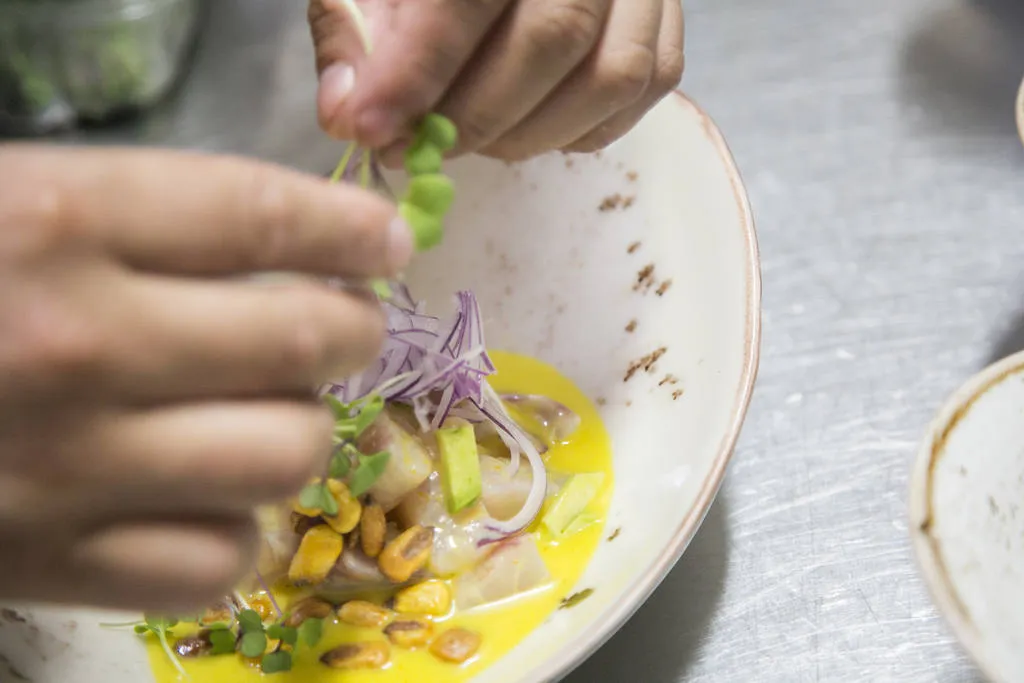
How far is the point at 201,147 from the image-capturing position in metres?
A: 1.50

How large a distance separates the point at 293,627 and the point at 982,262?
96cm

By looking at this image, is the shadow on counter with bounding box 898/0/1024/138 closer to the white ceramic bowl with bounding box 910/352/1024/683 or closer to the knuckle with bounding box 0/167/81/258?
the white ceramic bowl with bounding box 910/352/1024/683

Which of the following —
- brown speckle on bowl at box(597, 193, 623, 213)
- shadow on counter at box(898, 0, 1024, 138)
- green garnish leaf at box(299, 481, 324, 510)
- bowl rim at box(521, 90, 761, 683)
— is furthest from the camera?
shadow on counter at box(898, 0, 1024, 138)

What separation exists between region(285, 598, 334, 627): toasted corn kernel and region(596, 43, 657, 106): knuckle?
561 mm

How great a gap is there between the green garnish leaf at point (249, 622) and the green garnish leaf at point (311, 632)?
4cm

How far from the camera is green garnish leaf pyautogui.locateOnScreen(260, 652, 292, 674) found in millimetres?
834

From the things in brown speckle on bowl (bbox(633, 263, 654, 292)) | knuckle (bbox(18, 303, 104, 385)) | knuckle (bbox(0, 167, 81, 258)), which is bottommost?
brown speckle on bowl (bbox(633, 263, 654, 292))

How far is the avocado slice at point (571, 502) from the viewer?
3.03 feet

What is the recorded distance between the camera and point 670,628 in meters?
0.87

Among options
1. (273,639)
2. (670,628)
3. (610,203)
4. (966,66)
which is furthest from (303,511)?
(966,66)

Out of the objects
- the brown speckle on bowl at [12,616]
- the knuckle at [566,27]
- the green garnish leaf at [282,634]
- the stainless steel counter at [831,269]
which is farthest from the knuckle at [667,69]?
the brown speckle on bowl at [12,616]

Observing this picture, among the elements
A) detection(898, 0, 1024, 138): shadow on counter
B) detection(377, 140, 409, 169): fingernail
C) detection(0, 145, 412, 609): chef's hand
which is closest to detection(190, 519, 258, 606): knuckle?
detection(0, 145, 412, 609): chef's hand

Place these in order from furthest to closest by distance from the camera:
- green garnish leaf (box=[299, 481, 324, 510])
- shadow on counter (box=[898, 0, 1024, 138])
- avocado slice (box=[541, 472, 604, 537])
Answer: shadow on counter (box=[898, 0, 1024, 138]), avocado slice (box=[541, 472, 604, 537]), green garnish leaf (box=[299, 481, 324, 510])

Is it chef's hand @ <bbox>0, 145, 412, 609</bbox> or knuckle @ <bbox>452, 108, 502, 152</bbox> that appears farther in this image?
knuckle @ <bbox>452, 108, 502, 152</bbox>
